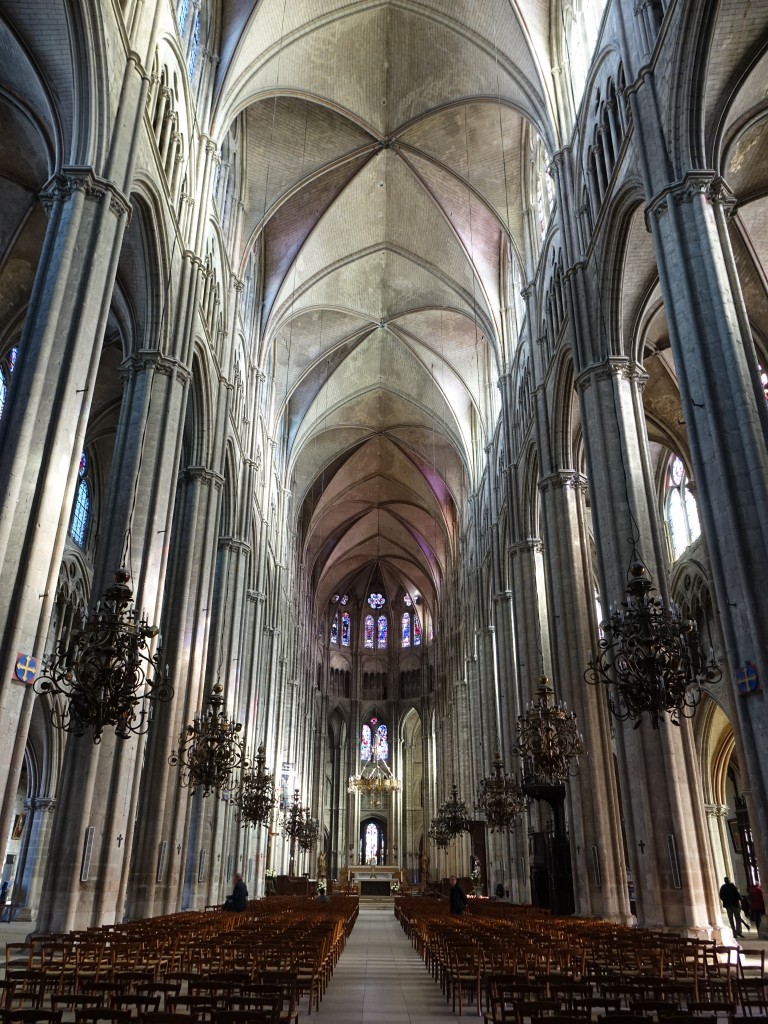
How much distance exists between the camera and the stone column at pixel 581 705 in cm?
1627

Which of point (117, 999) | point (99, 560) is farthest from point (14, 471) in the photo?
point (117, 999)

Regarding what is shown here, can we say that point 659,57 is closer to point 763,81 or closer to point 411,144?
point 763,81

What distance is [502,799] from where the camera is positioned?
2400 centimetres

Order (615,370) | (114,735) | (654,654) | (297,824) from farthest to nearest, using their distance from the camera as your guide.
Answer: (297,824), (615,370), (114,735), (654,654)

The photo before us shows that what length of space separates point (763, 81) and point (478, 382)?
2140 centimetres

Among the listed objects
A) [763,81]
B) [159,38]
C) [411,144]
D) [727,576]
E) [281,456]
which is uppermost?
[411,144]

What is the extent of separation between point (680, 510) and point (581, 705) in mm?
9782

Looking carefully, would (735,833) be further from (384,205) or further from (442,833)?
(384,205)

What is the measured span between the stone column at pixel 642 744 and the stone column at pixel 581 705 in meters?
3.06

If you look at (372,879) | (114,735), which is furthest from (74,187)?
(372,879)

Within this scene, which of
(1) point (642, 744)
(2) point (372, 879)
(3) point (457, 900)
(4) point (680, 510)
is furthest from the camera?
(2) point (372, 879)

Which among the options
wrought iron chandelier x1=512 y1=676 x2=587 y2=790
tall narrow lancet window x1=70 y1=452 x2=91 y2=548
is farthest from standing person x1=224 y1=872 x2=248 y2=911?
tall narrow lancet window x1=70 y1=452 x2=91 y2=548

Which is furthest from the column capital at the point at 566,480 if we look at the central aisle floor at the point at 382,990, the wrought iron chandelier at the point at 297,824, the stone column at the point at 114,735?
the wrought iron chandelier at the point at 297,824

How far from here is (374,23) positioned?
23.5 m
